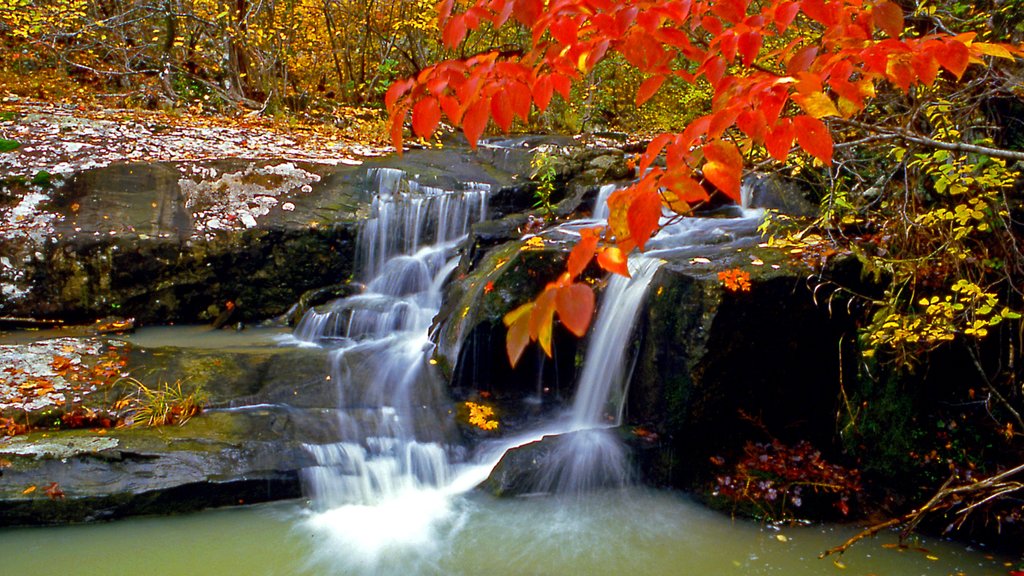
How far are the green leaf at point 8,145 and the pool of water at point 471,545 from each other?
618 centimetres

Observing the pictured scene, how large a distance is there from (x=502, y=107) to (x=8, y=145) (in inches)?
360

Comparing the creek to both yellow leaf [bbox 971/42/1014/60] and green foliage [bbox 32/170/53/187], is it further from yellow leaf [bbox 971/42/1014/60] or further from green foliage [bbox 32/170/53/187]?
green foliage [bbox 32/170/53/187]

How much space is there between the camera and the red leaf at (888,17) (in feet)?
5.72

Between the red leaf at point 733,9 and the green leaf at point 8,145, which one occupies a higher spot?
the green leaf at point 8,145

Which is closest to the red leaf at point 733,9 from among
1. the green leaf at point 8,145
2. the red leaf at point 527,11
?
the red leaf at point 527,11

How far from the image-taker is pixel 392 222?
8617 millimetres

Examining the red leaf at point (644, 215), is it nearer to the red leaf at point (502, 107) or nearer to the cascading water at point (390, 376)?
the red leaf at point (502, 107)

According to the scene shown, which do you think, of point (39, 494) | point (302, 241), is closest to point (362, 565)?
point (39, 494)

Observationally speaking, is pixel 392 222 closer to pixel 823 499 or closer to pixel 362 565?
pixel 362 565

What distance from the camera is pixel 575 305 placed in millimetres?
1332

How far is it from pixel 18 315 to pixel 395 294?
410 cm

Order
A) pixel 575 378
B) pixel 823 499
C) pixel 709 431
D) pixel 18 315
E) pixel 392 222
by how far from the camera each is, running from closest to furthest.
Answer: pixel 823 499
pixel 709 431
pixel 575 378
pixel 18 315
pixel 392 222

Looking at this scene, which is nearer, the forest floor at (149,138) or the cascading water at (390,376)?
the cascading water at (390,376)

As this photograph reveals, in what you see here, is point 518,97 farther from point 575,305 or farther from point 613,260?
point 575,305
